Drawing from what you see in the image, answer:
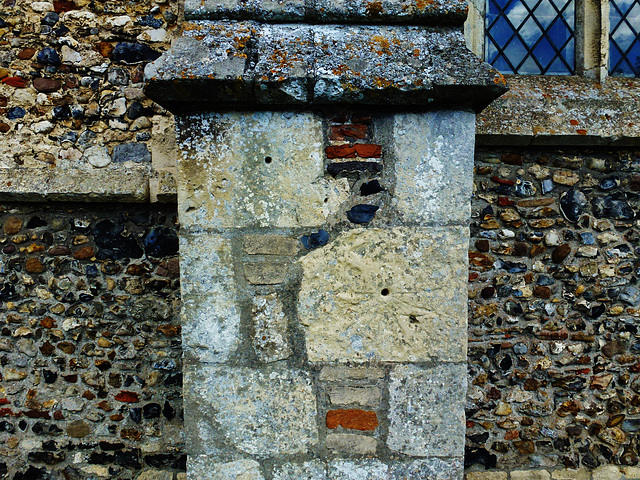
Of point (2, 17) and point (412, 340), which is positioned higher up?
point (2, 17)

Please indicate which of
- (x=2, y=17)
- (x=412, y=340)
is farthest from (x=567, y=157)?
(x=2, y=17)

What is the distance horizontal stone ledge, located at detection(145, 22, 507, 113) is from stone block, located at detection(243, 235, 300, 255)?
47 centimetres

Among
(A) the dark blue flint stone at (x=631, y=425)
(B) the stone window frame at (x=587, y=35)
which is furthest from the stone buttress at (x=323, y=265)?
(A) the dark blue flint stone at (x=631, y=425)

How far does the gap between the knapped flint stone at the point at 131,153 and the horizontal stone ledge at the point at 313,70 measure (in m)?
1.40

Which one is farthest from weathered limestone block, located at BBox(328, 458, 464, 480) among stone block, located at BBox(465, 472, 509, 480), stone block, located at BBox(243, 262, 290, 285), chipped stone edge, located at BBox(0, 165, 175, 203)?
chipped stone edge, located at BBox(0, 165, 175, 203)

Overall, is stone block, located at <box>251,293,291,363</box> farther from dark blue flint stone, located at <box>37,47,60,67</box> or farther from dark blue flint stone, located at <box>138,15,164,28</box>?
dark blue flint stone, located at <box>37,47,60,67</box>

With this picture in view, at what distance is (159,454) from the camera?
2834 millimetres

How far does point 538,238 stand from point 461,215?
1.64 m

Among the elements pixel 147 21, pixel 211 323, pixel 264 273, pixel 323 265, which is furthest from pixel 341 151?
pixel 147 21

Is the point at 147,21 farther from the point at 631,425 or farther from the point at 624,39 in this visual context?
the point at 631,425

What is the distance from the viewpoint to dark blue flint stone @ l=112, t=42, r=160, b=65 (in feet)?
9.32

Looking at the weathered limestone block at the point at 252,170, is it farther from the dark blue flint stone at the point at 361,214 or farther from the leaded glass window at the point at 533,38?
the leaded glass window at the point at 533,38

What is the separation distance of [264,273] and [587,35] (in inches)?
121

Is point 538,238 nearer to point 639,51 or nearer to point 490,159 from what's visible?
point 490,159
